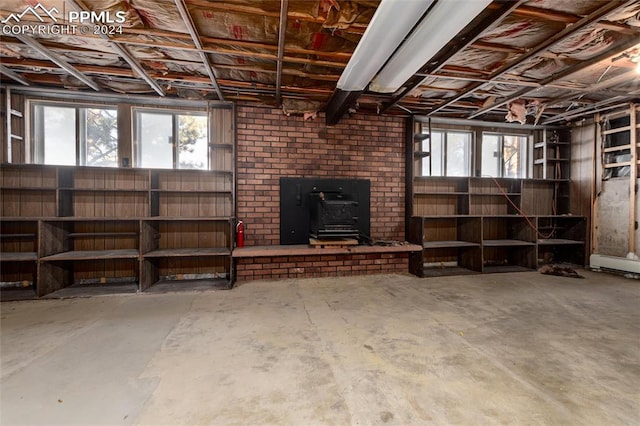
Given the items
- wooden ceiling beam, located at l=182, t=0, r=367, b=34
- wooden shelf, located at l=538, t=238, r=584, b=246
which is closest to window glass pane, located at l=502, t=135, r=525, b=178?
wooden shelf, located at l=538, t=238, r=584, b=246

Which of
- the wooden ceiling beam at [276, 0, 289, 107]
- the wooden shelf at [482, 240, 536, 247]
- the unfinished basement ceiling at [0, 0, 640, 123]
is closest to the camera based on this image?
the wooden ceiling beam at [276, 0, 289, 107]

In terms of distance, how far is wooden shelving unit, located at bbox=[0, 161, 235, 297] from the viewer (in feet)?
11.5

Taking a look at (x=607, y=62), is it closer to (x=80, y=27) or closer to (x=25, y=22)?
(x=80, y=27)

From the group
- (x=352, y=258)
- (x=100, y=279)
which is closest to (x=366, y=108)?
(x=352, y=258)

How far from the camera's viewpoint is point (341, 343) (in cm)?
225

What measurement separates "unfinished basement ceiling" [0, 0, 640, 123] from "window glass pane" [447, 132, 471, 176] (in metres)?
0.77

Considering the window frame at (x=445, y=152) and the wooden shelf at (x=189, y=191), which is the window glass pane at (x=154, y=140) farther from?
the window frame at (x=445, y=152)

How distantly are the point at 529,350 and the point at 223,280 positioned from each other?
363cm

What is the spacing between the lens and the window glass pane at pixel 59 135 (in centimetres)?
378

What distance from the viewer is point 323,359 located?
2.01 m

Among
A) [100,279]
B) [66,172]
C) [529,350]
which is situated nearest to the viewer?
[529,350]

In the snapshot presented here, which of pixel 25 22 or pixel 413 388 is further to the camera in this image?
pixel 25 22

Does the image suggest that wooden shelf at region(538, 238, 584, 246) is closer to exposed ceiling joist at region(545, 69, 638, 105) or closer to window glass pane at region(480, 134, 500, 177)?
window glass pane at region(480, 134, 500, 177)

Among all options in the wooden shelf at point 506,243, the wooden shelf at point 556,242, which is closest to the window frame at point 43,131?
the wooden shelf at point 506,243
